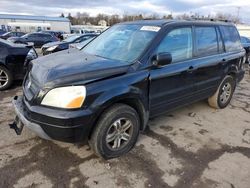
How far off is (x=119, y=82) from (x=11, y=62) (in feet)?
13.6

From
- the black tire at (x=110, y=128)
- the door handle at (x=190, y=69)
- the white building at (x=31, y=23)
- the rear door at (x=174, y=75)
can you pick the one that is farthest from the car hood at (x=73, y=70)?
the white building at (x=31, y=23)

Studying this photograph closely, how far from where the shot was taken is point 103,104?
2.74 metres

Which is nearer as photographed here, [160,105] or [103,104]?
[103,104]

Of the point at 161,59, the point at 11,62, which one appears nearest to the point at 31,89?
the point at 161,59

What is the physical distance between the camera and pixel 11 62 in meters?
5.93

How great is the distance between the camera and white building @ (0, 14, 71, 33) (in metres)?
52.4

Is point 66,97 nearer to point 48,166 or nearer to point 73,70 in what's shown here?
point 73,70

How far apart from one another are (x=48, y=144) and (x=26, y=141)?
36 centimetres

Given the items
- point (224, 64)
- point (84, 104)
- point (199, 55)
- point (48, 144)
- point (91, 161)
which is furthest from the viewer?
point (224, 64)

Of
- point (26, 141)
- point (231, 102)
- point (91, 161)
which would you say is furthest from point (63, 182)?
point (231, 102)

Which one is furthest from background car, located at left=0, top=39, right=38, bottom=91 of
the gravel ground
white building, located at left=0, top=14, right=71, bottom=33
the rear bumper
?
white building, located at left=0, top=14, right=71, bottom=33

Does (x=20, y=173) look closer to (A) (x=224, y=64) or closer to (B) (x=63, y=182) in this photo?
(B) (x=63, y=182)

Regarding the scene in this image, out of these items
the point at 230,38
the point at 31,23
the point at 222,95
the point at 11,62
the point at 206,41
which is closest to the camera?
the point at 206,41

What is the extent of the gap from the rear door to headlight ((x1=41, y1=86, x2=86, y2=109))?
43.1 inches
